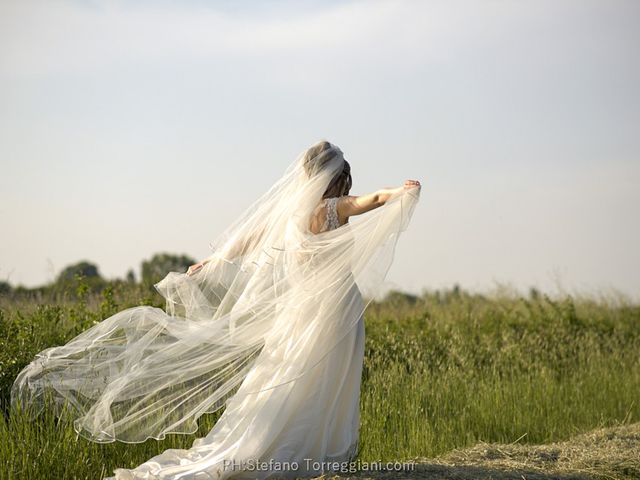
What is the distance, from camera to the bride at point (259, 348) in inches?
235

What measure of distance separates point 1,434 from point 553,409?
6122 millimetres

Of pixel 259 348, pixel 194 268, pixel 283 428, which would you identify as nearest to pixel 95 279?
pixel 194 268

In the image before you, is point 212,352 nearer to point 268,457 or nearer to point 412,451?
point 268,457

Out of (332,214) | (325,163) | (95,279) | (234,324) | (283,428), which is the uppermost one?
(95,279)

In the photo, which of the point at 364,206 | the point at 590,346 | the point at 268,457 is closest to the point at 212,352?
the point at 268,457

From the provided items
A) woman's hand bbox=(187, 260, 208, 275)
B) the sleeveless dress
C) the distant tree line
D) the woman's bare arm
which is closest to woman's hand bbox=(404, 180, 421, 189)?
the woman's bare arm

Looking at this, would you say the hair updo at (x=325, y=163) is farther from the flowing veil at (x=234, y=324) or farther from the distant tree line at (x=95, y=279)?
the distant tree line at (x=95, y=279)

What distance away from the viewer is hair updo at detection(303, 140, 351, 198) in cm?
643

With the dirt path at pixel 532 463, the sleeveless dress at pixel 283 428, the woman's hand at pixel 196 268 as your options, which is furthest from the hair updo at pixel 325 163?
the dirt path at pixel 532 463

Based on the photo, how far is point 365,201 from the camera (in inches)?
244

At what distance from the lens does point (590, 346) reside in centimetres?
1298

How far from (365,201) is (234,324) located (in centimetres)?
133

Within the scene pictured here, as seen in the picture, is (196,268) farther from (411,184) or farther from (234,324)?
(411,184)

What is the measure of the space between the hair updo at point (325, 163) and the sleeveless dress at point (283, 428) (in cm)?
73
